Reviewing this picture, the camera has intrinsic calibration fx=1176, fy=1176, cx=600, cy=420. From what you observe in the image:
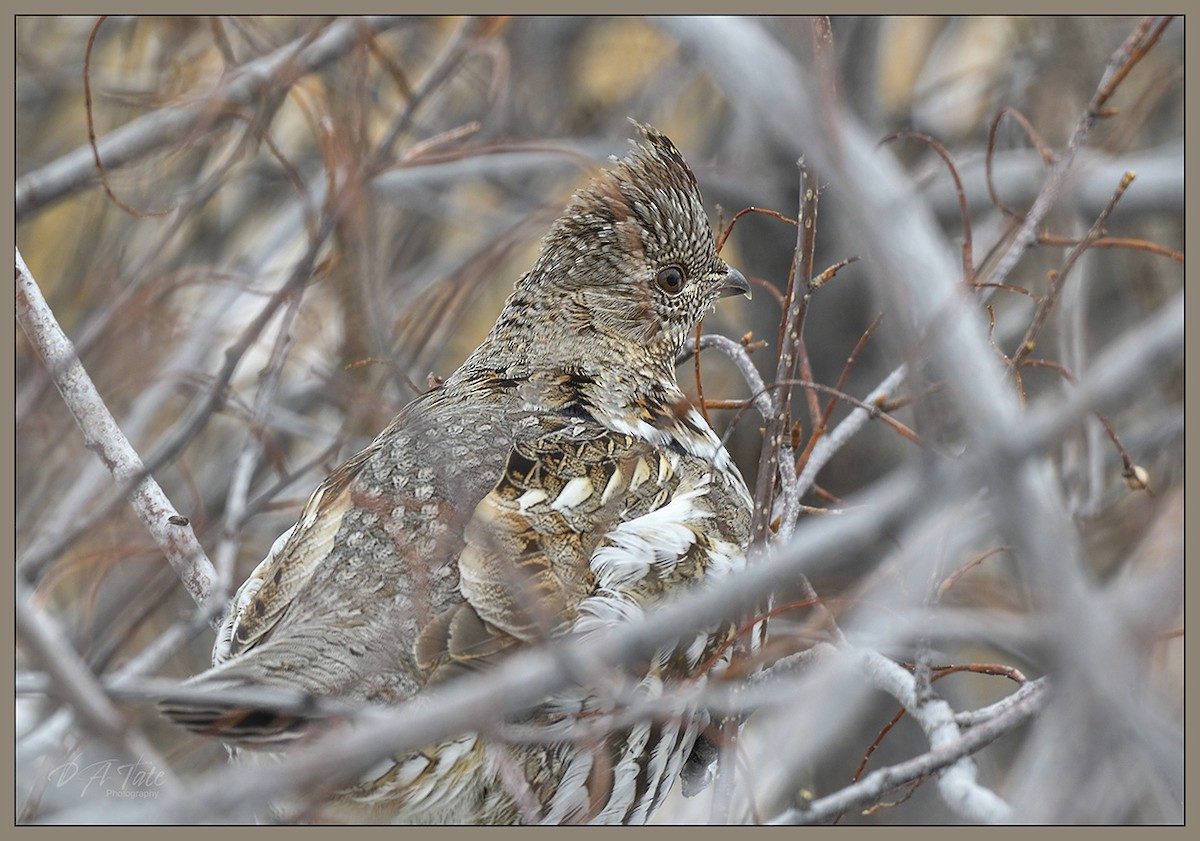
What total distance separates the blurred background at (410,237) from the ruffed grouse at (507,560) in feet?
0.75

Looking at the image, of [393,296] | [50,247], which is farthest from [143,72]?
[393,296]

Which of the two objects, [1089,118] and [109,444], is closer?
[1089,118]

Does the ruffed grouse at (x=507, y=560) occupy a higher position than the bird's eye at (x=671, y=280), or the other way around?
the bird's eye at (x=671, y=280)

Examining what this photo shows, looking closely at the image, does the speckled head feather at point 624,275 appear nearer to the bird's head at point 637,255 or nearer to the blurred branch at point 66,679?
the bird's head at point 637,255

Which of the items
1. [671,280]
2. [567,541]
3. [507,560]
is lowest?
[567,541]

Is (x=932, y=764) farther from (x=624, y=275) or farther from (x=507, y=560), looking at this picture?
(x=624, y=275)

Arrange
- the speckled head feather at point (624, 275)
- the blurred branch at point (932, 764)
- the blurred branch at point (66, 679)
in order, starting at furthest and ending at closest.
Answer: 1. the speckled head feather at point (624, 275)
2. the blurred branch at point (932, 764)
3. the blurred branch at point (66, 679)

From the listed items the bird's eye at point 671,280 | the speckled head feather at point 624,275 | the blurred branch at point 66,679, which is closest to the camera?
the blurred branch at point 66,679

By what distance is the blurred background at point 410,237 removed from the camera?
147 inches

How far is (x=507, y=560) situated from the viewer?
241 centimetres

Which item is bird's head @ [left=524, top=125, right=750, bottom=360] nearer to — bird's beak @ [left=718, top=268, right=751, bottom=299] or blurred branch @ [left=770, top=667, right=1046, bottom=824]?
bird's beak @ [left=718, top=268, right=751, bottom=299]

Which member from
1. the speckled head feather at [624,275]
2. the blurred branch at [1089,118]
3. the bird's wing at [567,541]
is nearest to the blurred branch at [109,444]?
the bird's wing at [567,541]

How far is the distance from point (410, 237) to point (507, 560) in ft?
17.0

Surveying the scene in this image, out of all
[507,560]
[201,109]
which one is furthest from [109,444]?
[201,109]
